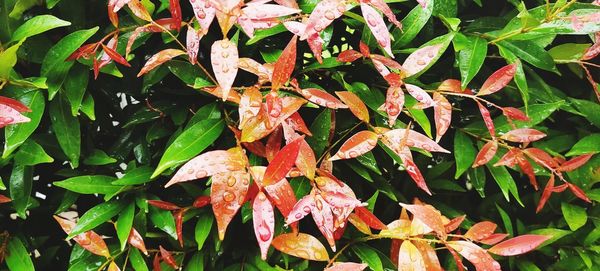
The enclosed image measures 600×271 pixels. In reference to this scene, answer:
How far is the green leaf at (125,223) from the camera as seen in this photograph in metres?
0.73

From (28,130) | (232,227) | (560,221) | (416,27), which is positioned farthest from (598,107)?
(28,130)

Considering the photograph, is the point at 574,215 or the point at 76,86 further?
the point at 574,215

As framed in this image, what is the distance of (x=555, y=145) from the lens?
3.17 ft

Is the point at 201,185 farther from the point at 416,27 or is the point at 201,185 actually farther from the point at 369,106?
the point at 416,27

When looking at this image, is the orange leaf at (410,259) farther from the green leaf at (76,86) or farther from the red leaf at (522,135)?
the green leaf at (76,86)

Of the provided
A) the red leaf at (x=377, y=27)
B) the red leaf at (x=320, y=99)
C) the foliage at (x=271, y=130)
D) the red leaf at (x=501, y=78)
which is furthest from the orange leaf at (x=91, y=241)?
the red leaf at (x=501, y=78)

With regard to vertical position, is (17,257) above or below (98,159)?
below

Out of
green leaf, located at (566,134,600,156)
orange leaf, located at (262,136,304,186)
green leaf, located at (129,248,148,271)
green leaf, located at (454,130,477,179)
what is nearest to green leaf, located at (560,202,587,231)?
green leaf, located at (566,134,600,156)

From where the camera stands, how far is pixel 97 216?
76cm

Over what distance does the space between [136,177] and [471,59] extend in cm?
49

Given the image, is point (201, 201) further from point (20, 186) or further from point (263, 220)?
point (20, 186)

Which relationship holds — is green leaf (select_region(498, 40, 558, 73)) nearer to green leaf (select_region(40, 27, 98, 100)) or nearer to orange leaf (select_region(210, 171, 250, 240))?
orange leaf (select_region(210, 171, 250, 240))

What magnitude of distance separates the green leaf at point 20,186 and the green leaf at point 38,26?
18cm

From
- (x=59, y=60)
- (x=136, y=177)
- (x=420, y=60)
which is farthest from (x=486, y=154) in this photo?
(x=59, y=60)
